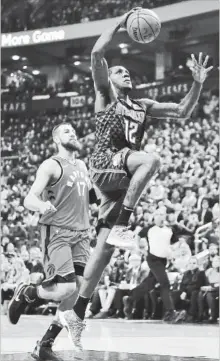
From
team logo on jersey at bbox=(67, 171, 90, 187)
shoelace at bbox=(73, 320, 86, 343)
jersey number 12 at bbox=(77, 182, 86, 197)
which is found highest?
team logo on jersey at bbox=(67, 171, 90, 187)

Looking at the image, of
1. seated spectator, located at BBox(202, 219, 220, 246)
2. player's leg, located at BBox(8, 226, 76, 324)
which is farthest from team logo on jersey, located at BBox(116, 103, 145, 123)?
seated spectator, located at BBox(202, 219, 220, 246)

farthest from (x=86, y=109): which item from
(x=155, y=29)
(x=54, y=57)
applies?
(x=155, y=29)

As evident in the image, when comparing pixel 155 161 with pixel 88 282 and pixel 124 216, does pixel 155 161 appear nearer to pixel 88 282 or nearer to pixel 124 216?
pixel 124 216

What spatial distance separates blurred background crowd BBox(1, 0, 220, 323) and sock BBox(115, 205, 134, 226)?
5.12 meters

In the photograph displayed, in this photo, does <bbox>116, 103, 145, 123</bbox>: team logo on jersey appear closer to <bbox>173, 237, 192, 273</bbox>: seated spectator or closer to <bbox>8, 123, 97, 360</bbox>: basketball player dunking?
<bbox>8, 123, 97, 360</bbox>: basketball player dunking

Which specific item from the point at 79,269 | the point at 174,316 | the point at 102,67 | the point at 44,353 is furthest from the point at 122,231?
the point at 174,316

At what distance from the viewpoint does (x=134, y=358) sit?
4758 millimetres

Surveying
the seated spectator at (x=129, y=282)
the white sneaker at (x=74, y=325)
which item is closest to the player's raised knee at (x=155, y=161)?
the white sneaker at (x=74, y=325)

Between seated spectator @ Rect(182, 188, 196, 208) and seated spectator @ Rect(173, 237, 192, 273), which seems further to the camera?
seated spectator @ Rect(182, 188, 196, 208)

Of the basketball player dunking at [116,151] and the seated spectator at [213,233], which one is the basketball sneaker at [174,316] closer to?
the seated spectator at [213,233]

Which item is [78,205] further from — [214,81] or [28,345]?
[214,81]

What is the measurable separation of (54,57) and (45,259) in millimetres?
23029

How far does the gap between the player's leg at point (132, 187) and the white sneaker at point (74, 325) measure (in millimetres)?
901

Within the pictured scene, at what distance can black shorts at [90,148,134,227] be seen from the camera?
4434 mm
